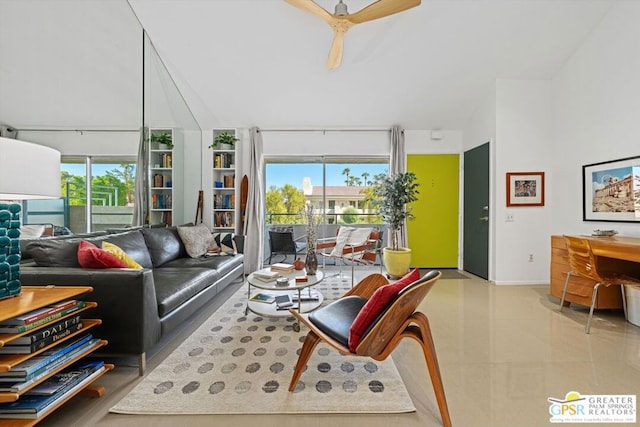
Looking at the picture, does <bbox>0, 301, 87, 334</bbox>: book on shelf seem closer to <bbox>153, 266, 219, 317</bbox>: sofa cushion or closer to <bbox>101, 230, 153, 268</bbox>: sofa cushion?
<bbox>153, 266, 219, 317</bbox>: sofa cushion

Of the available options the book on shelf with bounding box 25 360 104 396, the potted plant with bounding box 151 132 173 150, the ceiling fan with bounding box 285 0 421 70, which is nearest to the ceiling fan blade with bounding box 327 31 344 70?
the ceiling fan with bounding box 285 0 421 70

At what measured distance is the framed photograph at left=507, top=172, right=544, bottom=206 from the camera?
409cm

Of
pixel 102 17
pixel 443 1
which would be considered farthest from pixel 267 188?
pixel 443 1

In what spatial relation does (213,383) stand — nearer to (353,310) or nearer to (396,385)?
(353,310)

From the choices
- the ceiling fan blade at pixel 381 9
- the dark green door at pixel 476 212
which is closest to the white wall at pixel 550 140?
the dark green door at pixel 476 212

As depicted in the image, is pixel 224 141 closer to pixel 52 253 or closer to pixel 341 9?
pixel 341 9

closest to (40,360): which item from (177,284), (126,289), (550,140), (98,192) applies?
(126,289)

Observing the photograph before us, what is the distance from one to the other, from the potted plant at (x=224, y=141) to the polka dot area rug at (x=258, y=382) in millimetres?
3320

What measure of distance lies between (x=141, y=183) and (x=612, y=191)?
19.3 feet

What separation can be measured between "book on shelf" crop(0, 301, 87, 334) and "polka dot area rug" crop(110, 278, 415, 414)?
0.59m

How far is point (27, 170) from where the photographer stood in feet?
4.43

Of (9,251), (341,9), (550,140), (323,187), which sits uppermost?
(341,9)

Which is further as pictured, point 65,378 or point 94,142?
point 94,142

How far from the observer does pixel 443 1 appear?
3018 millimetres
